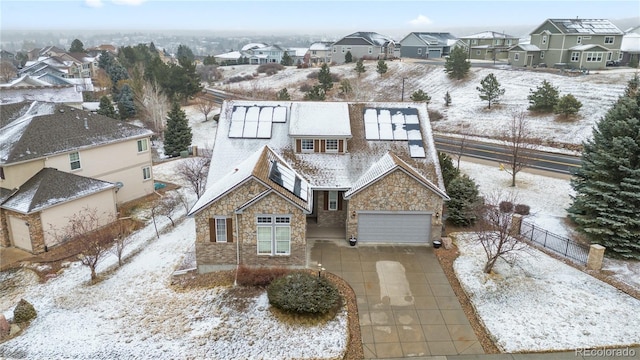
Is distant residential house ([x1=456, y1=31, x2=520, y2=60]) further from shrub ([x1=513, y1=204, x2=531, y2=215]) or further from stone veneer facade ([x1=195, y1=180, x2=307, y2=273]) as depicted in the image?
stone veneer facade ([x1=195, y1=180, x2=307, y2=273])

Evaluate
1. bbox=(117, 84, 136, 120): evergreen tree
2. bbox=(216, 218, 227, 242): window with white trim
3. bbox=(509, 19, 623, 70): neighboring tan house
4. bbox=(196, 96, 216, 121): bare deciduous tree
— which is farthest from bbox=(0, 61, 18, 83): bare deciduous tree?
bbox=(509, 19, 623, 70): neighboring tan house

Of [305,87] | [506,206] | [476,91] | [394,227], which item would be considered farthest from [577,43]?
[394,227]

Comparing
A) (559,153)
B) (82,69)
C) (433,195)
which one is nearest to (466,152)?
(559,153)

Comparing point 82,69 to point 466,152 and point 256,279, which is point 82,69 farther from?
point 256,279

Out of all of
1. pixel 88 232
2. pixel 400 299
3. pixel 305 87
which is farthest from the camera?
pixel 305 87

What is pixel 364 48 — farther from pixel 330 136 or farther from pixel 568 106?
pixel 330 136

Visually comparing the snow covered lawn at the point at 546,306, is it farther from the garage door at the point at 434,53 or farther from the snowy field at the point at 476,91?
the garage door at the point at 434,53

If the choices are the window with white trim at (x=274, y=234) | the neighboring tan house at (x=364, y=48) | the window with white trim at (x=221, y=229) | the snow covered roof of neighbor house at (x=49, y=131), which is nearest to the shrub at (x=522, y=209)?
the window with white trim at (x=274, y=234)
